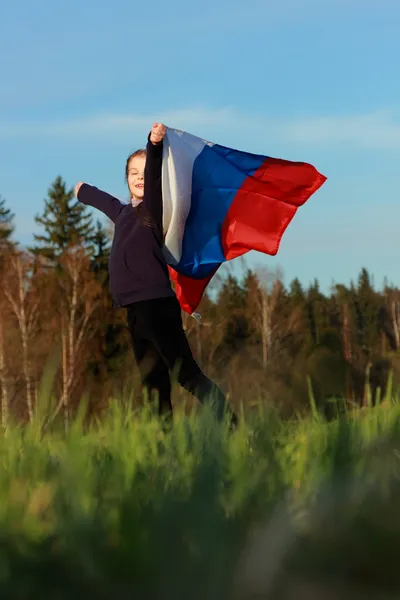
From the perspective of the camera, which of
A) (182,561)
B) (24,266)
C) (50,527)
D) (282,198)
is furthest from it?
(24,266)

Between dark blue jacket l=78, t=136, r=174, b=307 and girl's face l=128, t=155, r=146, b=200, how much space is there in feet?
0.51

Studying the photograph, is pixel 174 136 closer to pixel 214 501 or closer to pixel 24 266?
pixel 214 501

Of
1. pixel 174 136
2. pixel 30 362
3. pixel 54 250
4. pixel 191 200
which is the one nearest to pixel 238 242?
pixel 191 200

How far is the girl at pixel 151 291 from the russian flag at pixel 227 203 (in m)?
0.42

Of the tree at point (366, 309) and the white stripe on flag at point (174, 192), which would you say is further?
the tree at point (366, 309)

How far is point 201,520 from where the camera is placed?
2.07 metres

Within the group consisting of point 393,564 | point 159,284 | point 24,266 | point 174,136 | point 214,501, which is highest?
point 24,266

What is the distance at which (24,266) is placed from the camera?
45969mm

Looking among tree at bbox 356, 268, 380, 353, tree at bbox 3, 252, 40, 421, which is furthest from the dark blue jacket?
tree at bbox 356, 268, 380, 353

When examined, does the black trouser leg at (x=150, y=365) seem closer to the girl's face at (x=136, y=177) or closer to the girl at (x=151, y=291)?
the girl at (x=151, y=291)

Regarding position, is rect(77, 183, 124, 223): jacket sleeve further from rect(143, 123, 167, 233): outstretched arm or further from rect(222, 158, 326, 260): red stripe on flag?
rect(222, 158, 326, 260): red stripe on flag

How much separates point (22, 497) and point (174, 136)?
385cm

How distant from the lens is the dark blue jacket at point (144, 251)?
5.25 m

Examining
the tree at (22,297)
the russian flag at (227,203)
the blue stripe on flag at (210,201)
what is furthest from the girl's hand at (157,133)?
the tree at (22,297)
